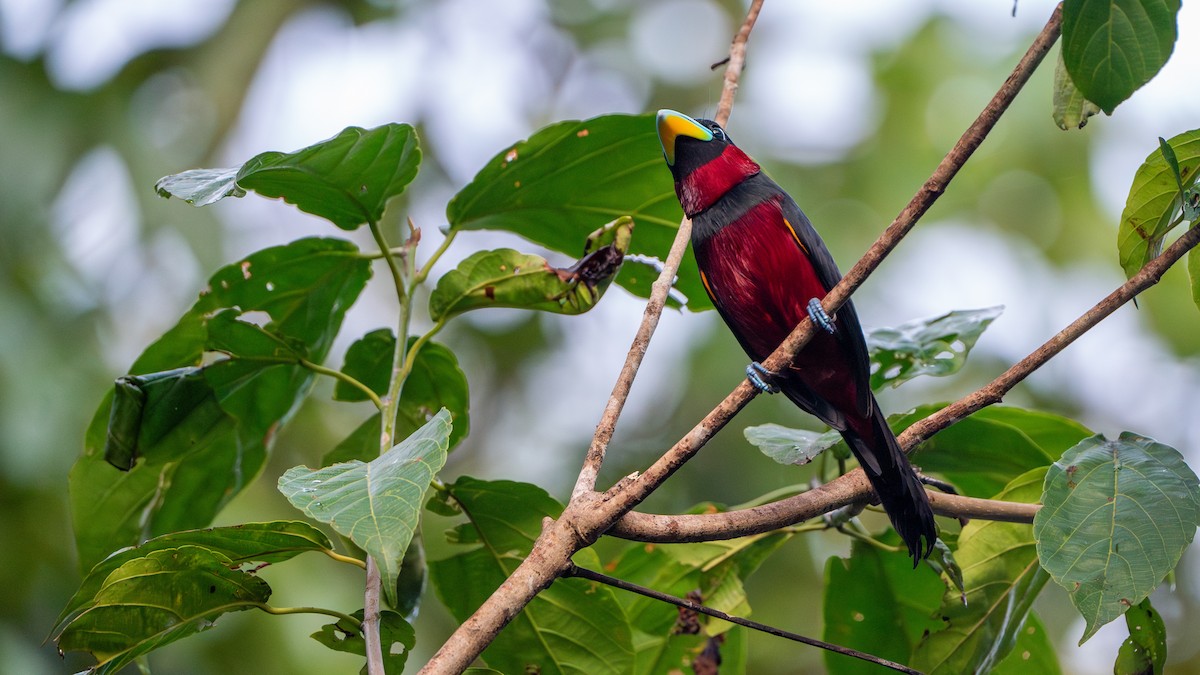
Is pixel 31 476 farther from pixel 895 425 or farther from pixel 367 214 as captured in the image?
pixel 895 425

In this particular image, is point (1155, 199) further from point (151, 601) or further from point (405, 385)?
point (151, 601)

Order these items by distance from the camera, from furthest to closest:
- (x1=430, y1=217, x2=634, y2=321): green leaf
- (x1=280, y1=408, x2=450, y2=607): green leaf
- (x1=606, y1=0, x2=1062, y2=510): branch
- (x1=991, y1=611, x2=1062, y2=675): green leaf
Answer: (x1=991, y1=611, x2=1062, y2=675): green leaf, (x1=430, y1=217, x2=634, y2=321): green leaf, (x1=606, y1=0, x2=1062, y2=510): branch, (x1=280, y1=408, x2=450, y2=607): green leaf

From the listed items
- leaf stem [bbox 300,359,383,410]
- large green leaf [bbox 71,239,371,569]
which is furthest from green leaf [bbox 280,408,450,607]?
large green leaf [bbox 71,239,371,569]

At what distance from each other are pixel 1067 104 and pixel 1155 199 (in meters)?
0.20

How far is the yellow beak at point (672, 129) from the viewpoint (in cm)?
179

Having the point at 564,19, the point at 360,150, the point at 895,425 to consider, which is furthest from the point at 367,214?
the point at 564,19

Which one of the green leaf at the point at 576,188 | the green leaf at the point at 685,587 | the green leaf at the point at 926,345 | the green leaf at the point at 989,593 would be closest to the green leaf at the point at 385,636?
the green leaf at the point at 685,587

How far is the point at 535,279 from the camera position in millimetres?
1602

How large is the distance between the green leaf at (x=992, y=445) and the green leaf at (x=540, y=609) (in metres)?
0.68

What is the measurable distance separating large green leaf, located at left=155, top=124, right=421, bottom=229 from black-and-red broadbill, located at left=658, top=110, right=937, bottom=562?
A: 1.70 feet

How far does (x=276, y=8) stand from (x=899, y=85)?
4.34m

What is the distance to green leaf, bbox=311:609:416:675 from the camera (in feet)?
4.51

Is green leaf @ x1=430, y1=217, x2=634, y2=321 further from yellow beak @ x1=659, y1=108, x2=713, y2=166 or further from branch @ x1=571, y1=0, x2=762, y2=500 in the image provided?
yellow beak @ x1=659, y1=108, x2=713, y2=166

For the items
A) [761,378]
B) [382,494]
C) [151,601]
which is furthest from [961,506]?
[151,601]
